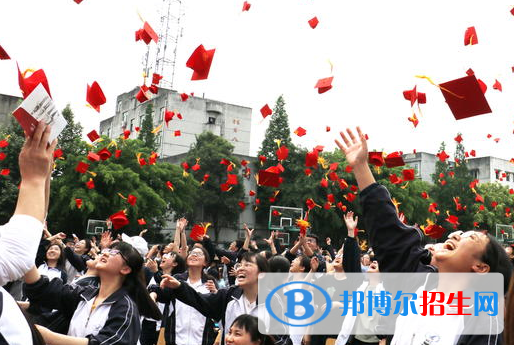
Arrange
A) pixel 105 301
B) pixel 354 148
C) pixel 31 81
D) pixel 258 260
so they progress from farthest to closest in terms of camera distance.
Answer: pixel 258 260
pixel 105 301
pixel 354 148
pixel 31 81

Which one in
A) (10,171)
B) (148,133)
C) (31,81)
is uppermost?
(148,133)

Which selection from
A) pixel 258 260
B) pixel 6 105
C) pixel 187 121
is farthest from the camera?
pixel 187 121

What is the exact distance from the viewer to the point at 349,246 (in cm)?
399

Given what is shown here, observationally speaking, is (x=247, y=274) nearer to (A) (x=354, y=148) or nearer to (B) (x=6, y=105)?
(A) (x=354, y=148)

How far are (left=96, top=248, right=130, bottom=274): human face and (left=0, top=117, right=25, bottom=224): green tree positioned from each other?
23301 millimetres

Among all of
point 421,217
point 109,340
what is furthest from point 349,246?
point 421,217

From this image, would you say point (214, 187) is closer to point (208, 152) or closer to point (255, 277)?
point (208, 152)

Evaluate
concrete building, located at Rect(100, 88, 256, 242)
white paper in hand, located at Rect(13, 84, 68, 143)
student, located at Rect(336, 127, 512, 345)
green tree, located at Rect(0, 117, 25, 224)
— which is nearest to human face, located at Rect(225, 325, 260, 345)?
student, located at Rect(336, 127, 512, 345)

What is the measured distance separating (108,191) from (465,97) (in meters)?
25.1

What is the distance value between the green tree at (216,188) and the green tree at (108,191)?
6402mm

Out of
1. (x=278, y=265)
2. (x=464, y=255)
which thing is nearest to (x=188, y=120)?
(x=278, y=265)

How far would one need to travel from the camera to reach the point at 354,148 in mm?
2891

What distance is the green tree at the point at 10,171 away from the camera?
83.5 feet

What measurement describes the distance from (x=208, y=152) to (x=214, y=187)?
2415 mm
